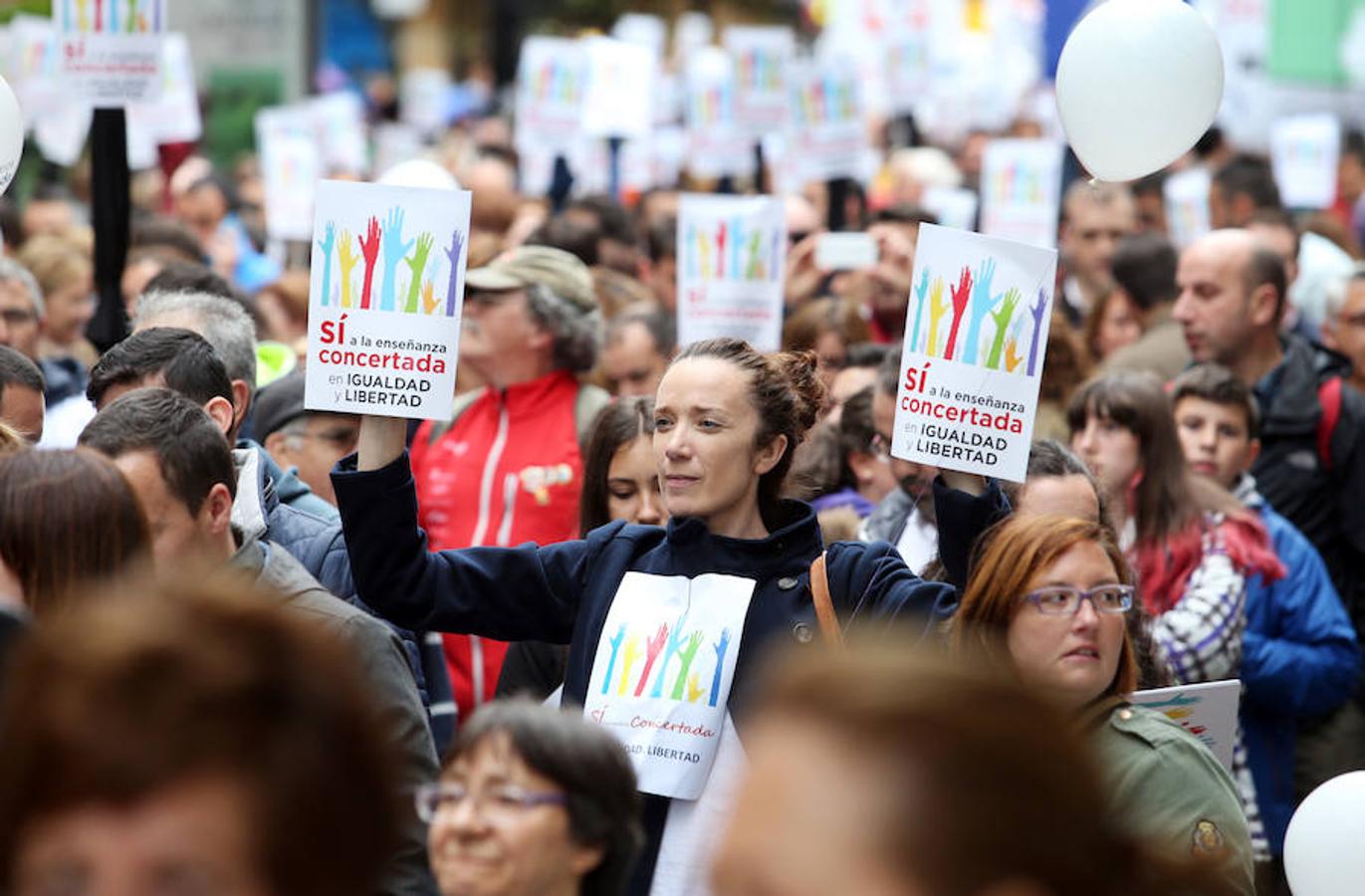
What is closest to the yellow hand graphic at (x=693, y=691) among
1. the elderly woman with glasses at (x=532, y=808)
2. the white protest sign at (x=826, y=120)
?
the elderly woman with glasses at (x=532, y=808)

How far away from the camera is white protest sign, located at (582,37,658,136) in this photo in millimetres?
12383

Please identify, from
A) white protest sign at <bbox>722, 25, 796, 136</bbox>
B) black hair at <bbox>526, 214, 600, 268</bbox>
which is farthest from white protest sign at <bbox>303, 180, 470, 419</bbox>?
white protest sign at <bbox>722, 25, 796, 136</bbox>

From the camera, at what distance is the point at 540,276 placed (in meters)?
6.59

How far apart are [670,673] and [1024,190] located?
23.8ft

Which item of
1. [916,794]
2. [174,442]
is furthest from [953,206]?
[916,794]

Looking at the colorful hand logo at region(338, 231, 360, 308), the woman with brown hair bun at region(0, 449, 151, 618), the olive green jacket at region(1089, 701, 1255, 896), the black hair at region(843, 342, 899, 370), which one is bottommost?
the olive green jacket at region(1089, 701, 1255, 896)

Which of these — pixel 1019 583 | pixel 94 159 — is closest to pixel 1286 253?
pixel 94 159

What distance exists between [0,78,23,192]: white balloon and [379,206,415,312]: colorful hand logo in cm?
145

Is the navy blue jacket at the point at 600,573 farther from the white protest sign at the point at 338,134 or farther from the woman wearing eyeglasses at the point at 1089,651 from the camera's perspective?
the white protest sign at the point at 338,134

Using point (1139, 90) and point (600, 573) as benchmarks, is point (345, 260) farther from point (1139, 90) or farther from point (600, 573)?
point (1139, 90)

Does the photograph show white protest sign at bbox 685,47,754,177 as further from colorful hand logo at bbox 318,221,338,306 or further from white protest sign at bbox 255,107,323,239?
colorful hand logo at bbox 318,221,338,306

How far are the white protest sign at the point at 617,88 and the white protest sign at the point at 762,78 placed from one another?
1217 mm

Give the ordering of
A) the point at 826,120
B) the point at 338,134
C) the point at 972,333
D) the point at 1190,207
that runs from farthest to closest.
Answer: the point at 338,134
the point at 1190,207
the point at 826,120
the point at 972,333

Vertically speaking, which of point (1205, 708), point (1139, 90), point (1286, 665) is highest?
point (1139, 90)
